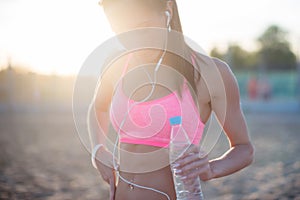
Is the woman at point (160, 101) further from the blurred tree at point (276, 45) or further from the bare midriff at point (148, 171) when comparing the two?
the blurred tree at point (276, 45)

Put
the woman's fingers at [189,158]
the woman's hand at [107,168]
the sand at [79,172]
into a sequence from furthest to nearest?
the sand at [79,172]
the woman's hand at [107,168]
the woman's fingers at [189,158]

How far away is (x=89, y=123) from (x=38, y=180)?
4881 mm

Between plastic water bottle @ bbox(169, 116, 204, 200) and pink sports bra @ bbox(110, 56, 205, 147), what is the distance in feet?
0.20

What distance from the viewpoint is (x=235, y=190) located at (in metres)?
6.22

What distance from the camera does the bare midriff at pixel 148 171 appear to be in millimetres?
1942

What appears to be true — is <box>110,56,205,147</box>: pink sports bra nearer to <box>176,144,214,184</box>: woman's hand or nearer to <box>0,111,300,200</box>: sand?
<box>176,144,214,184</box>: woman's hand

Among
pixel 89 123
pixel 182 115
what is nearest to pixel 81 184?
pixel 89 123

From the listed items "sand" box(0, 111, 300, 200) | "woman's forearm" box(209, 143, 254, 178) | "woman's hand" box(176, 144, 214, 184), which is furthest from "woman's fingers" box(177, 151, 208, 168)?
"sand" box(0, 111, 300, 200)

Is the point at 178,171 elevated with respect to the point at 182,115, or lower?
lower

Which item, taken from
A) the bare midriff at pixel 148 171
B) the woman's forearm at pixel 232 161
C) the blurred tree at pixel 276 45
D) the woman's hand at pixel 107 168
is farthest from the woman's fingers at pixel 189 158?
the blurred tree at pixel 276 45

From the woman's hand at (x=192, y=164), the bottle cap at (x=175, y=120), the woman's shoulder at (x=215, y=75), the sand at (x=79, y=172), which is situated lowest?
the sand at (x=79, y=172)

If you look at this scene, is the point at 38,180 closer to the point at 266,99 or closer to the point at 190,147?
the point at 190,147

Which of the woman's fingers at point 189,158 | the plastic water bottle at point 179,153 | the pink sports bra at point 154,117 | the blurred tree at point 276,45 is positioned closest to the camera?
the woman's fingers at point 189,158

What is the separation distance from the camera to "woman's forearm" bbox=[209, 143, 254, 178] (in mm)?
1813
